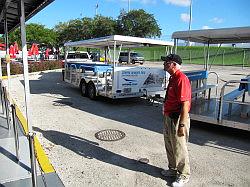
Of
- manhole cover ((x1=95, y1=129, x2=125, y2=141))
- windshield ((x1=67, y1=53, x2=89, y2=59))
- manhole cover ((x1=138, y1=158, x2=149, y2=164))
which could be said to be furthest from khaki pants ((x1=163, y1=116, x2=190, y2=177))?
windshield ((x1=67, y1=53, x2=89, y2=59))

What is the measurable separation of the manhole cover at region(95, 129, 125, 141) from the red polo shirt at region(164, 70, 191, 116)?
2.26 metres

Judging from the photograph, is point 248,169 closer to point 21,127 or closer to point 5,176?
point 5,176

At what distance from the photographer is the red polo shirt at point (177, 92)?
3900 millimetres

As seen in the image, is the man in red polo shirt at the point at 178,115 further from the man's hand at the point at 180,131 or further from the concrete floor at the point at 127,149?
the concrete floor at the point at 127,149

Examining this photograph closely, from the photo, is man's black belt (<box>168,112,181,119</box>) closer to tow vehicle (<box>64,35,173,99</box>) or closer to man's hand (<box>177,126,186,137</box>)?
man's hand (<box>177,126,186,137</box>)

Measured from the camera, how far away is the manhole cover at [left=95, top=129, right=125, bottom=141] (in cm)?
614

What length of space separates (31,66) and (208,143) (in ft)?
64.8

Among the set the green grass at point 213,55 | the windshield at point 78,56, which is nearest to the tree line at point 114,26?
the green grass at point 213,55

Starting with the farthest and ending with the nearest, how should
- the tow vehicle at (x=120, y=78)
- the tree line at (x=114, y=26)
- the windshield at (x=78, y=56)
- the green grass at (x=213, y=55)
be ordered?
the tree line at (x=114, y=26) < the green grass at (x=213, y=55) < the windshield at (x=78, y=56) < the tow vehicle at (x=120, y=78)

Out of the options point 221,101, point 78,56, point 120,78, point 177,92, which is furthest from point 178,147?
point 78,56

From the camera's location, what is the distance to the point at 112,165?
475cm

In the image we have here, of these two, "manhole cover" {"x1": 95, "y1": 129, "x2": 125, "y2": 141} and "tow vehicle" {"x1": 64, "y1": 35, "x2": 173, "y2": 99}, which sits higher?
"tow vehicle" {"x1": 64, "y1": 35, "x2": 173, "y2": 99}

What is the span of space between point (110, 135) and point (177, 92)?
112 inches

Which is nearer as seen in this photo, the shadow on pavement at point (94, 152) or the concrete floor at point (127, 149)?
the concrete floor at point (127, 149)
